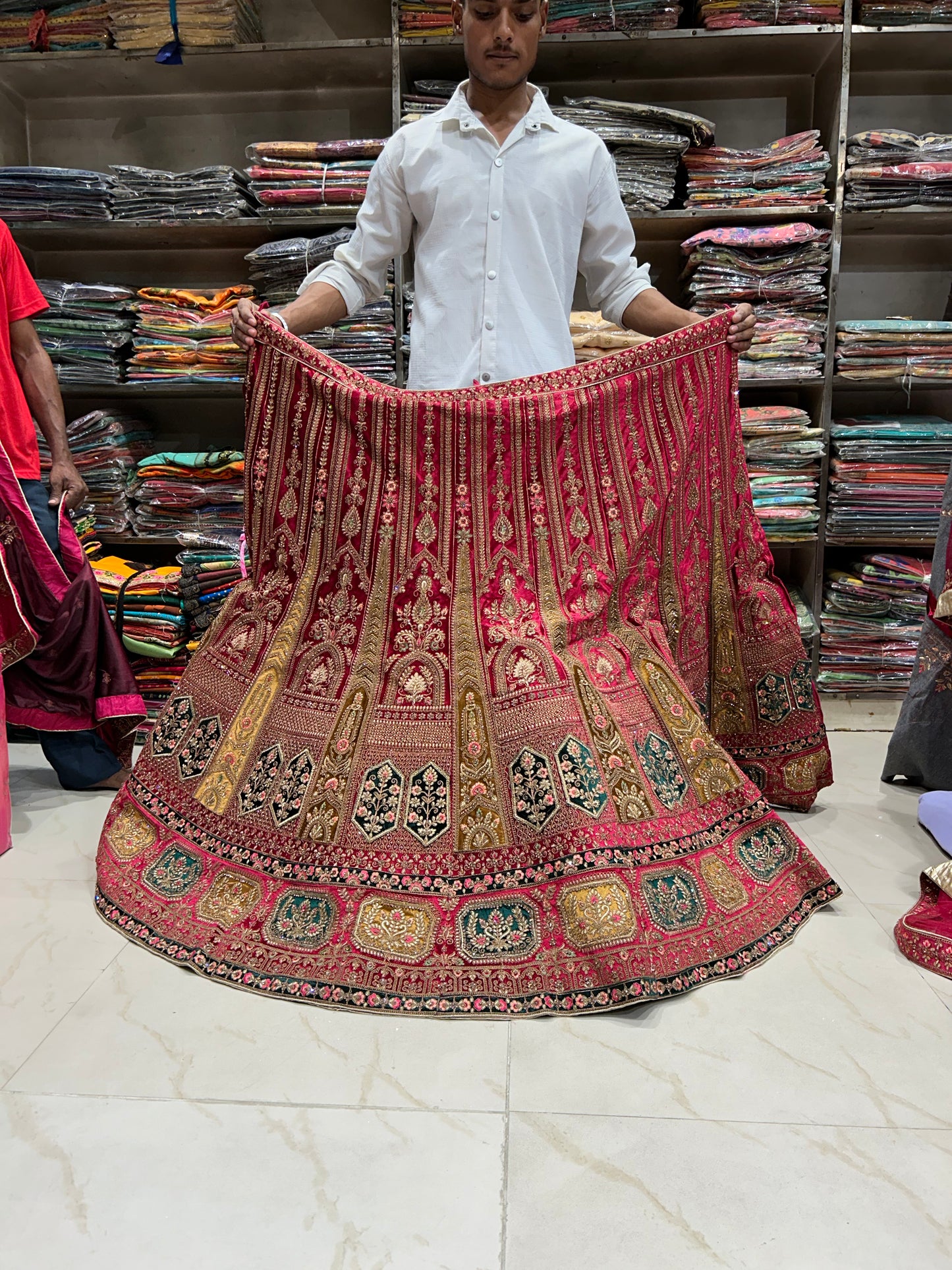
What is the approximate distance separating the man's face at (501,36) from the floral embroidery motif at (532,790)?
136 centimetres

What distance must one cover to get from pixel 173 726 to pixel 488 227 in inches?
47.8

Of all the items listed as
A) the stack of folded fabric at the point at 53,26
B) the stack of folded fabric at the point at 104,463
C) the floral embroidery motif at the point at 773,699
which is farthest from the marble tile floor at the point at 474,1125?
the stack of folded fabric at the point at 53,26

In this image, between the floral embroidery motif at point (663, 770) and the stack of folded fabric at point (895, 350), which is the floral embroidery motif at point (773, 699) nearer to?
the floral embroidery motif at point (663, 770)

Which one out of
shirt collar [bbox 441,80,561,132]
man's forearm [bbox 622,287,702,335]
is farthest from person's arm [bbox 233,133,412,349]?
man's forearm [bbox 622,287,702,335]

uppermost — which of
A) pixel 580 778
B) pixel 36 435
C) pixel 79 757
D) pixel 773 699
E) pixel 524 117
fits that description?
pixel 524 117

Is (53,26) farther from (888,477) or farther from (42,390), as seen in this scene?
(888,477)

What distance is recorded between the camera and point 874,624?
3.42 m

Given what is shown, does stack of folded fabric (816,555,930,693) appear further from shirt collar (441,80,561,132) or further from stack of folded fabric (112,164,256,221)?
stack of folded fabric (112,164,256,221)

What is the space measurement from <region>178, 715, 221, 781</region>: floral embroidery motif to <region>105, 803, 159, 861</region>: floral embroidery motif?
12 centimetres

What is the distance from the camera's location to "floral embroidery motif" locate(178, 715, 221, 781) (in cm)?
198

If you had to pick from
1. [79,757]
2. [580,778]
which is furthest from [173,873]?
[79,757]

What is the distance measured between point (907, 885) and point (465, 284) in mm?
1539

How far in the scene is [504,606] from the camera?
6.28 feet

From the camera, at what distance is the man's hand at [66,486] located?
101 inches
